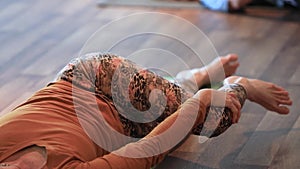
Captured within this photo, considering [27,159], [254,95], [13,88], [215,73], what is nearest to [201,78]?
[215,73]

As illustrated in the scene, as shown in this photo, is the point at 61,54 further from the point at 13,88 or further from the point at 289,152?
the point at 289,152

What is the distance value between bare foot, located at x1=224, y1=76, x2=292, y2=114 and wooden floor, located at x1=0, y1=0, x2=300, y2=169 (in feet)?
0.31

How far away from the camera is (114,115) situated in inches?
71.5

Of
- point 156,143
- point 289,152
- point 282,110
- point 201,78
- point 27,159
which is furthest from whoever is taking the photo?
point 201,78

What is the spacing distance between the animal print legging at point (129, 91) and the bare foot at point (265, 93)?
180 millimetres

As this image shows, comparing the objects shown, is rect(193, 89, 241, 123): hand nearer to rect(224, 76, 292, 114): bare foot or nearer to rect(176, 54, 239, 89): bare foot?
rect(224, 76, 292, 114): bare foot

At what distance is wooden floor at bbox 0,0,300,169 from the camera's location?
1.93 m

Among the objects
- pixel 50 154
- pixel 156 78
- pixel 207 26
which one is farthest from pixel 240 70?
pixel 50 154

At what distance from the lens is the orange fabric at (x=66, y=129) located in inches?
60.8

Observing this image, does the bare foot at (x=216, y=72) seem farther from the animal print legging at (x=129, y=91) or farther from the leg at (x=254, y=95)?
the animal print legging at (x=129, y=91)

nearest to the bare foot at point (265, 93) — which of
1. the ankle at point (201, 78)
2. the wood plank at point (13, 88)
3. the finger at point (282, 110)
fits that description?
the finger at point (282, 110)

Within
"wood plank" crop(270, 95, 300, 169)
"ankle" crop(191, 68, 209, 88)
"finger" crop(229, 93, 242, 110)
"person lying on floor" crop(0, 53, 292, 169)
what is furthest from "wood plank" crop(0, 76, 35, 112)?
"wood plank" crop(270, 95, 300, 169)

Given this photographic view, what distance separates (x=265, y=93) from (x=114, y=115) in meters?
0.50

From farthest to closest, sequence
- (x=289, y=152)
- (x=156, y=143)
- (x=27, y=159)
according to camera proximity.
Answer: (x=289, y=152), (x=156, y=143), (x=27, y=159)
